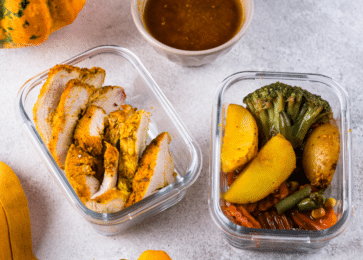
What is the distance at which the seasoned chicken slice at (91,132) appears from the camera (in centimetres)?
168

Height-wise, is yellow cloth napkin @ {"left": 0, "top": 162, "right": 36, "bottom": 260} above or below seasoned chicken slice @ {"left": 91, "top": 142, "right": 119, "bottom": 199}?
below

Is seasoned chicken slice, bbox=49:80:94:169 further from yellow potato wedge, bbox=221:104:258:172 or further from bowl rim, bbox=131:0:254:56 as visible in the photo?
yellow potato wedge, bbox=221:104:258:172

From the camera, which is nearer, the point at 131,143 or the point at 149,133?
the point at 131,143

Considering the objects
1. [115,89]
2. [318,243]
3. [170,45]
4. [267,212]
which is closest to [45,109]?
[115,89]

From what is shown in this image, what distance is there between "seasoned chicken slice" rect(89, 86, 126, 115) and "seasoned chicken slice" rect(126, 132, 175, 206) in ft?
1.01

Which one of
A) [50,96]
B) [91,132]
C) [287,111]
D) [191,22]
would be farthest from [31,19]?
[287,111]

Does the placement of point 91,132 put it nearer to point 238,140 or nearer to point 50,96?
point 50,96

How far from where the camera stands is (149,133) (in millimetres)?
1965

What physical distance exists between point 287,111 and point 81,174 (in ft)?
2.94

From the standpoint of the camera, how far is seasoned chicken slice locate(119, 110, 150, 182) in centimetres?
164

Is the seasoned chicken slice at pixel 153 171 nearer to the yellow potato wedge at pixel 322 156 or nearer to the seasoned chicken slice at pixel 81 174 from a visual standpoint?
the seasoned chicken slice at pixel 81 174

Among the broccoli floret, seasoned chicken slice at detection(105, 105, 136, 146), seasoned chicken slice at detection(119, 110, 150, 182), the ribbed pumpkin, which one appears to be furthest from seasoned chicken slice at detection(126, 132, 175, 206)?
the ribbed pumpkin

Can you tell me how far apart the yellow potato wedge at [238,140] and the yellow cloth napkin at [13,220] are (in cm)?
93

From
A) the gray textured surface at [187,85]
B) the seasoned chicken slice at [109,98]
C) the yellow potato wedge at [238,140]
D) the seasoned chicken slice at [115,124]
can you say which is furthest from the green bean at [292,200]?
the seasoned chicken slice at [109,98]
